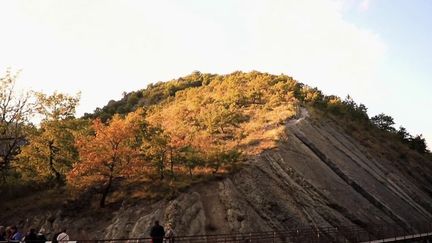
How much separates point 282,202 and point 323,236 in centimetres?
431

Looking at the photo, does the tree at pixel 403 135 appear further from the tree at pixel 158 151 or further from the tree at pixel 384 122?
the tree at pixel 158 151

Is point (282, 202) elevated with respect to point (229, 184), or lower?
lower

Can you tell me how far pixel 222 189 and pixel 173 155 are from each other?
6.19 meters

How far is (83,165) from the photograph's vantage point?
3481 cm

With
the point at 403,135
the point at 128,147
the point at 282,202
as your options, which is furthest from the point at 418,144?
the point at 128,147

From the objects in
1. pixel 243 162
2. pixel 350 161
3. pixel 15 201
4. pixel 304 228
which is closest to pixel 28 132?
pixel 15 201

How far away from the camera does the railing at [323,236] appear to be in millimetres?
28891

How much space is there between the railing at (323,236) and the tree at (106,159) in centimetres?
590

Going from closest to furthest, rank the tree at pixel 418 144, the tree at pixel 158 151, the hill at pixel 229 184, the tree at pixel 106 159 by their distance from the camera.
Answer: the hill at pixel 229 184
the tree at pixel 106 159
the tree at pixel 158 151
the tree at pixel 418 144

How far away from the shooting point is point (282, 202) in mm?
34500

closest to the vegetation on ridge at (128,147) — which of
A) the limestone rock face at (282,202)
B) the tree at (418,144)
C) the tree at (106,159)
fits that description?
the tree at (106,159)

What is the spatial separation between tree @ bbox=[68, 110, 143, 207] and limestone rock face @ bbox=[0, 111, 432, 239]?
3.05 meters

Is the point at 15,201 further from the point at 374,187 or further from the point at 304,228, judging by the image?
Answer: the point at 374,187

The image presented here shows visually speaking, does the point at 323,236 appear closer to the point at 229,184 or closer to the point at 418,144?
the point at 229,184
